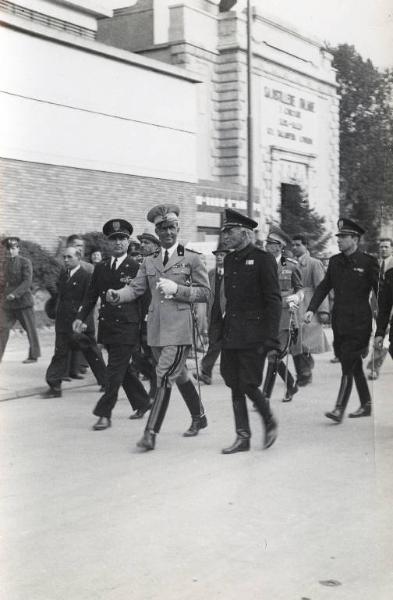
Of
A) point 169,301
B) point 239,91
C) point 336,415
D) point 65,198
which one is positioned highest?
point 239,91

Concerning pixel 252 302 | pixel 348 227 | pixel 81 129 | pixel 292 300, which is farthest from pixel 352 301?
pixel 81 129

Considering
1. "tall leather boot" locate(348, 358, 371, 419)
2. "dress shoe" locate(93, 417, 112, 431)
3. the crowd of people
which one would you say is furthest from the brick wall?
"tall leather boot" locate(348, 358, 371, 419)

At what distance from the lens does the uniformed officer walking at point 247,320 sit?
6973mm

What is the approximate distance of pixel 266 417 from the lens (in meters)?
7.07

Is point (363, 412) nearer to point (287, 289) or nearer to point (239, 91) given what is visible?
point (287, 289)

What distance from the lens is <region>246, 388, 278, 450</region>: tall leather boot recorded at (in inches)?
277

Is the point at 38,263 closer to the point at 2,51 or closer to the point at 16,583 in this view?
the point at 2,51

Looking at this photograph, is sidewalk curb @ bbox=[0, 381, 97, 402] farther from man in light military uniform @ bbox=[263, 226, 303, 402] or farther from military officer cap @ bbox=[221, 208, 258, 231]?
military officer cap @ bbox=[221, 208, 258, 231]

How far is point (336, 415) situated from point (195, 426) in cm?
128

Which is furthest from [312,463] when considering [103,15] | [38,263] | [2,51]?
[103,15]

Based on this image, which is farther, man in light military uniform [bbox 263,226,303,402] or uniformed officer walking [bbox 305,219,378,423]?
man in light military uniform [bbox 263,226,303,402]

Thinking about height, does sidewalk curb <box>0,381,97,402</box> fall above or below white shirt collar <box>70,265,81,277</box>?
below

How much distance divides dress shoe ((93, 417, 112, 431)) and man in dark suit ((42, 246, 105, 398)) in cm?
189

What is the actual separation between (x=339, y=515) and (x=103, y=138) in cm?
1757
